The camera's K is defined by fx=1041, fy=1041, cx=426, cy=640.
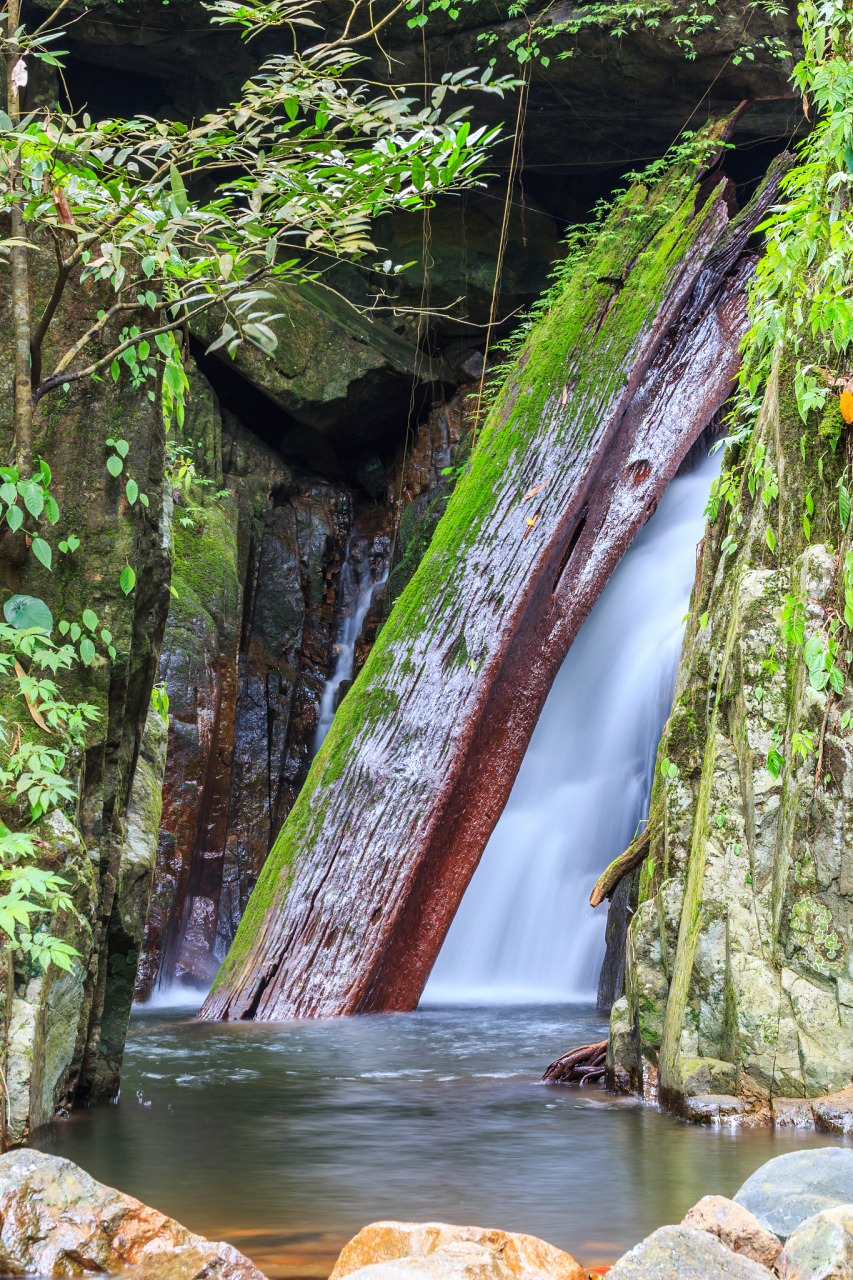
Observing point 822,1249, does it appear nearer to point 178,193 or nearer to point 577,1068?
point 577,1068

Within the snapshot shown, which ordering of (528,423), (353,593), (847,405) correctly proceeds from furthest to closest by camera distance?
(353,593) → (528,423) → (847,405)

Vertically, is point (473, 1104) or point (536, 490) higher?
point (536, 490)

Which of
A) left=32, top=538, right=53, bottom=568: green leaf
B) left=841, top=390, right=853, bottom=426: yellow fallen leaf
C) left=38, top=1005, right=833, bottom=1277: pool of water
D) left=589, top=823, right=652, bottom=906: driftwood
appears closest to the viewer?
left=38, top=1005, right=833, bottom=1277: pool of water

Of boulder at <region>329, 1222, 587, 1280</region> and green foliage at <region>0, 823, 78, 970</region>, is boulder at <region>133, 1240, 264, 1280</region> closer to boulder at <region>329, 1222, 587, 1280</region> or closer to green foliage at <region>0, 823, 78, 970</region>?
boulder at <region>329, 1222, 587, 1280</region>

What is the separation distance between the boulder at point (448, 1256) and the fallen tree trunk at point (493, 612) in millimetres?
4125

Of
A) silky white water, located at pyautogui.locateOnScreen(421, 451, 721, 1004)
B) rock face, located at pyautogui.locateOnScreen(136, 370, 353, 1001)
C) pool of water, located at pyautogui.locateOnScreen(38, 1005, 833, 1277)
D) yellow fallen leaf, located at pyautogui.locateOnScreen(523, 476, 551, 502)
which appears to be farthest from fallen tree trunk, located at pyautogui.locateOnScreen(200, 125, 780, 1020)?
rock face, located at pyautogui.locateOnScreen(136, 370, 353, 1001)

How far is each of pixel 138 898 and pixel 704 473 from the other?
750 centimetres

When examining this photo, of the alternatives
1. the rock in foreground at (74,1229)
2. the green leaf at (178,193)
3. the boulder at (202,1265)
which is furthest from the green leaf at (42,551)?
the boulder at (202,1265)

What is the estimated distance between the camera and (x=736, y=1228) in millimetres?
2035

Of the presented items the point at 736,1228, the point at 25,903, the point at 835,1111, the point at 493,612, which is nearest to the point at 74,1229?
the point at 25,903

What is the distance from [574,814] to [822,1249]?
6576 millimetres

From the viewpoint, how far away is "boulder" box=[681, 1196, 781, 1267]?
6.59 feet

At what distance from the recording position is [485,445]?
7984mm

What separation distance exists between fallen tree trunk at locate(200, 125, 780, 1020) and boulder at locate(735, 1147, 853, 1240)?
13.4 ft
